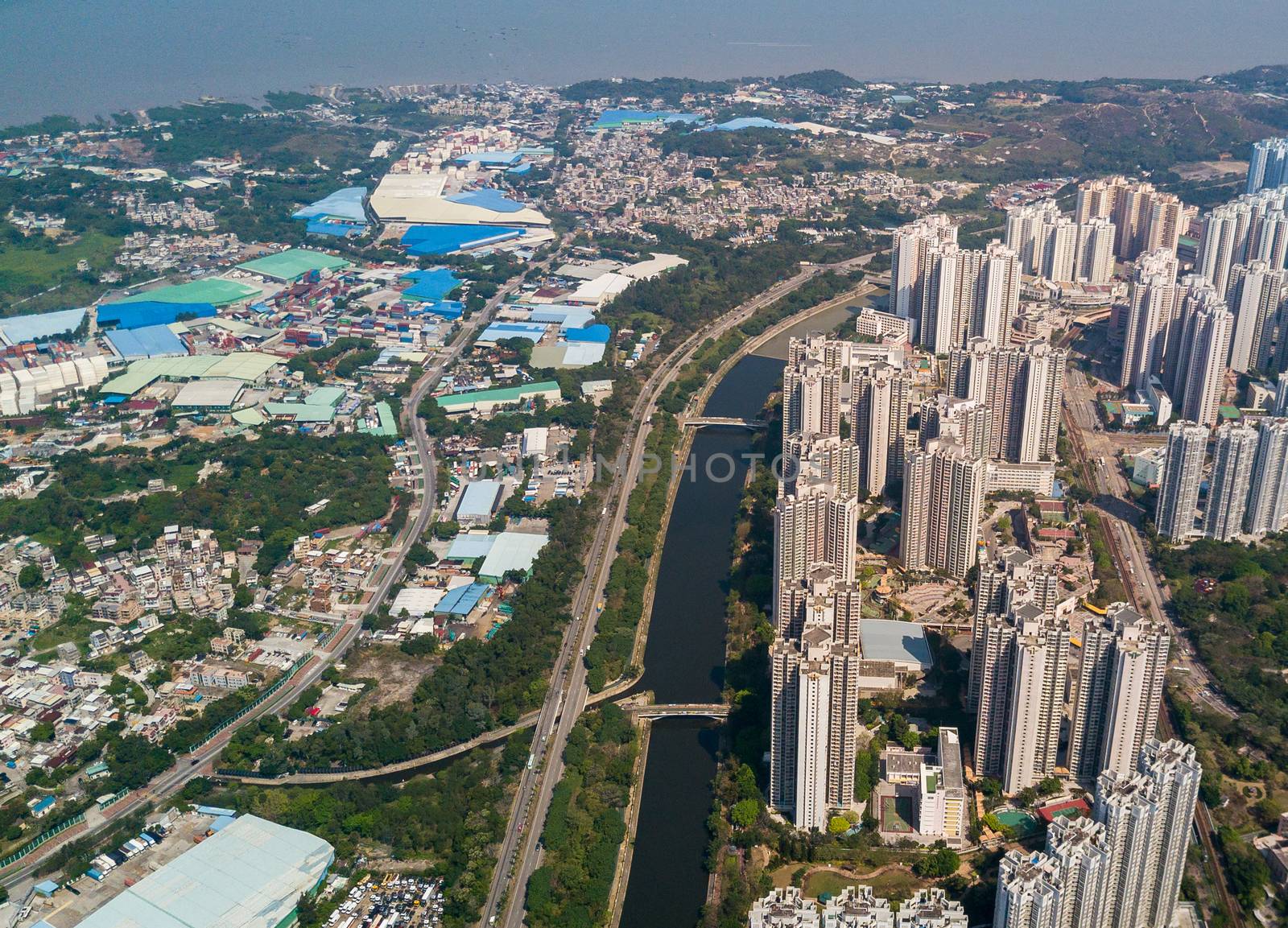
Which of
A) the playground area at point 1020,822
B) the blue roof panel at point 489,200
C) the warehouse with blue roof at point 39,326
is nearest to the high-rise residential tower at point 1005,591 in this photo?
the playground area at point 1020,822

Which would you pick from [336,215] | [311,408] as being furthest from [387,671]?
[336,215]

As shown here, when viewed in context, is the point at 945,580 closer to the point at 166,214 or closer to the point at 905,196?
the point at 905,196

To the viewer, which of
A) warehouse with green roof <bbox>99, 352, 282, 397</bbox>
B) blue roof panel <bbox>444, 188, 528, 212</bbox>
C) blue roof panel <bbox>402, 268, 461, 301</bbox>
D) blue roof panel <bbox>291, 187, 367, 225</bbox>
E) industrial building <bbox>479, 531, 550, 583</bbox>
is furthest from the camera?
blue roof panel <bbox>444, 188, 528, 212</bbox>

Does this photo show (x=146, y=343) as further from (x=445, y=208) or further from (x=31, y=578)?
(x=445, y=208)

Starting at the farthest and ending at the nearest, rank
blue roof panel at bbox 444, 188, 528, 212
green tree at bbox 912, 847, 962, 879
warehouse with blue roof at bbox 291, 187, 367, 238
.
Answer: blue roof panel at bbox 444, 188, 528, 212 < warehouse with blue roof at bbox 291, 187, 367, 238 < green tree at bbox 912, 847, 962, 879

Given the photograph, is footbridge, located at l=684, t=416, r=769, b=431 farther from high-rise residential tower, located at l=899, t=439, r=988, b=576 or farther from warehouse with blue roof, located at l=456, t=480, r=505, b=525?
high-rise residential tower, located at l=899, t=439, r=988, b=576

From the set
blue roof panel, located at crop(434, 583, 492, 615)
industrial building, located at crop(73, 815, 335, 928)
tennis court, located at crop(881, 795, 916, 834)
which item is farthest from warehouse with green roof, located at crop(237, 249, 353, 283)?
tennis court, located at crop(881, 795, 916, 834)
